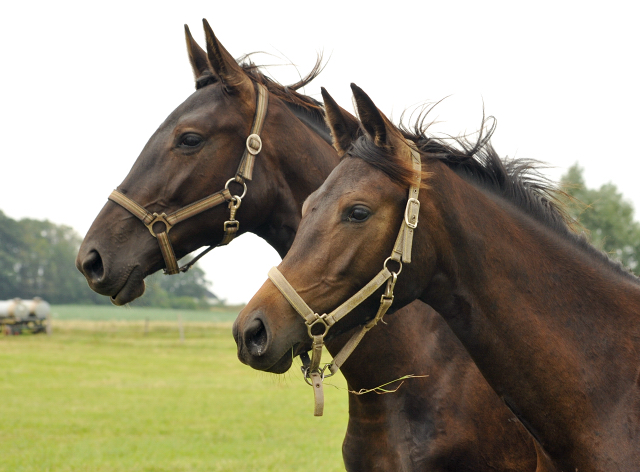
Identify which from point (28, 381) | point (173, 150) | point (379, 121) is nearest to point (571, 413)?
point (379, 121)

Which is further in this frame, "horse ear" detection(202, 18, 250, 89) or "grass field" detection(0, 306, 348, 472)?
"grass field" detection(0, 306, 348, 472)

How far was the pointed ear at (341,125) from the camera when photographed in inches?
122

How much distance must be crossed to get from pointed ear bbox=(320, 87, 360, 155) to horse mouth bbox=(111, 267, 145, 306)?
1370 mm

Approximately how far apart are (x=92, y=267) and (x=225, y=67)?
58.4 inches

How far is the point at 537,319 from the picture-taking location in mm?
2760

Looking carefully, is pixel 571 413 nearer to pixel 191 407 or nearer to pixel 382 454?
pixel 382 454

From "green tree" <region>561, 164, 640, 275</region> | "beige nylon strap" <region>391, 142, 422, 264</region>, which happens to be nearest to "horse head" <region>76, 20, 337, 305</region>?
"beige nylon strap" <region>391, 142, 422, 264</region>

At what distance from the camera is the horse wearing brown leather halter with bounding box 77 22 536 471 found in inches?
134

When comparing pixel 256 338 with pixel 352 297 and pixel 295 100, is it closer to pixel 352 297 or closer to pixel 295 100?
pixel 352 297

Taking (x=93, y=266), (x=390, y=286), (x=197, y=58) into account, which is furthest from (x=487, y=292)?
(x=197, y=58)

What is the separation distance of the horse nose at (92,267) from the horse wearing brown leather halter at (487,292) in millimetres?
1239

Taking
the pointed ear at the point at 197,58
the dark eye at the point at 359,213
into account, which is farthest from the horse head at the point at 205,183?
the dark eye at the point at 359,213

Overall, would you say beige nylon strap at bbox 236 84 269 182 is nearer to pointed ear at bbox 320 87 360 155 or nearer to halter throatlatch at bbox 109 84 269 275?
halter throatlatch at bbox 109 84 269 275

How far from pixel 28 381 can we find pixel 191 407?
6.90 m
